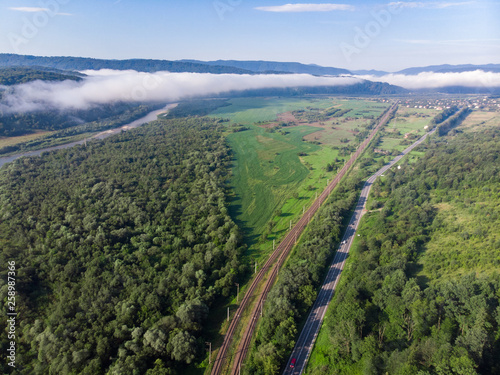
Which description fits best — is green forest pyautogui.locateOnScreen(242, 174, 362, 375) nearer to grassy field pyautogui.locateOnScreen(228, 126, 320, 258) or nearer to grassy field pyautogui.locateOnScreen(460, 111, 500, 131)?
grassy field pyautogui.locateOnScreen(228, 126, 320, 258)

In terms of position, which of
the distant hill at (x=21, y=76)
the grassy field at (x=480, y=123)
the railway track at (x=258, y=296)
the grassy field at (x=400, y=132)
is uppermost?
the distant hill at (x=21, y=76)

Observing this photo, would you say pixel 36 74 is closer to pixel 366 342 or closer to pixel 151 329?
pixel 151 329

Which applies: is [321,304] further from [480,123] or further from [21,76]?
[21,76]

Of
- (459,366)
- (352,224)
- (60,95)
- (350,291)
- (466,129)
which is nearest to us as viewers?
(459,366)

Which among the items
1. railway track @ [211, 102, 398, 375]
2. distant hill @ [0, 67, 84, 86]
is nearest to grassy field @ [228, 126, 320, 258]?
railway track @ [211, 102, 398, 375]

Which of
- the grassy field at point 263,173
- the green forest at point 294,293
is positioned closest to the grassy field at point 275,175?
the grassy field at point 263,173

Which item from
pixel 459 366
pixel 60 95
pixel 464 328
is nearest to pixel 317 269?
pixel 464 328

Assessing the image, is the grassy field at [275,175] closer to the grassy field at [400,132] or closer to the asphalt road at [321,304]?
the asphalt road at [321,304]
